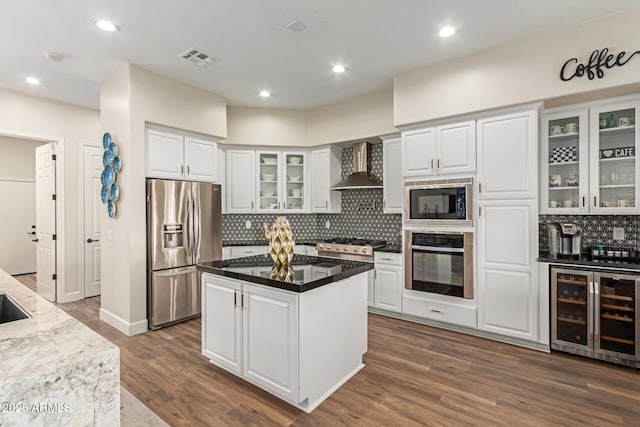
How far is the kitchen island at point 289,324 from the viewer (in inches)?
84.4

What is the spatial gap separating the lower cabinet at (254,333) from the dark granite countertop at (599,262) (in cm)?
253

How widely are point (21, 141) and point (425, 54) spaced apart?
7883mm

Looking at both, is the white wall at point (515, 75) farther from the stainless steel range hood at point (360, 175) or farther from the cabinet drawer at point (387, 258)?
the cabinet drawer at point (387, 258)

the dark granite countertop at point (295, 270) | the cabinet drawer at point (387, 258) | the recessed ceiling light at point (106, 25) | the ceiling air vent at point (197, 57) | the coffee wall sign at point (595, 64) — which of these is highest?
the ceiling air vent at point (197, 57)

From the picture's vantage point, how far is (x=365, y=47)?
3240 mm

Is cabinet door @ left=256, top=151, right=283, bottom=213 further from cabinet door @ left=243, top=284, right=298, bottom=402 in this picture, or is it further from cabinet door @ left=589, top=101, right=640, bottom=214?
cabinet door @ left=589, top=101, right=640, bottom=214

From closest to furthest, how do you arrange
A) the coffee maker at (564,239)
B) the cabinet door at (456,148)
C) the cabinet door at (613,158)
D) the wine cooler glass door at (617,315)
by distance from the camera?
1. the wine cooler glass door at (617,315)
2. the cabinet door at (613,158)
3. the coffee maker at (564,239)
4. the cabinet door at (456,148)

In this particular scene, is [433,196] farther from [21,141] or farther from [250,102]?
[21,141]

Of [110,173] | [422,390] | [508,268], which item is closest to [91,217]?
[110,173]

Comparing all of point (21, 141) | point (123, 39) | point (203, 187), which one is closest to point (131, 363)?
point (203, 187)

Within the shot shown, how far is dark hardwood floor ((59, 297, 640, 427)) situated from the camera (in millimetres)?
2111

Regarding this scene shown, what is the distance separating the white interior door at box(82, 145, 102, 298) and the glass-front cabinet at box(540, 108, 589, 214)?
19.5ft

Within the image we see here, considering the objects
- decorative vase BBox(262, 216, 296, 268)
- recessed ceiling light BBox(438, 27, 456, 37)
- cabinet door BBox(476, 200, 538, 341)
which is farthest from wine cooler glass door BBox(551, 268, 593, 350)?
decorative vase BBox(262, 216, 296, 268)

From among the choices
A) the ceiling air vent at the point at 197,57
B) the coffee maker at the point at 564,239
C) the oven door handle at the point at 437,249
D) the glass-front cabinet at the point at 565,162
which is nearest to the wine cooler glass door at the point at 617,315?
the coffee maker at the point at 564,239
